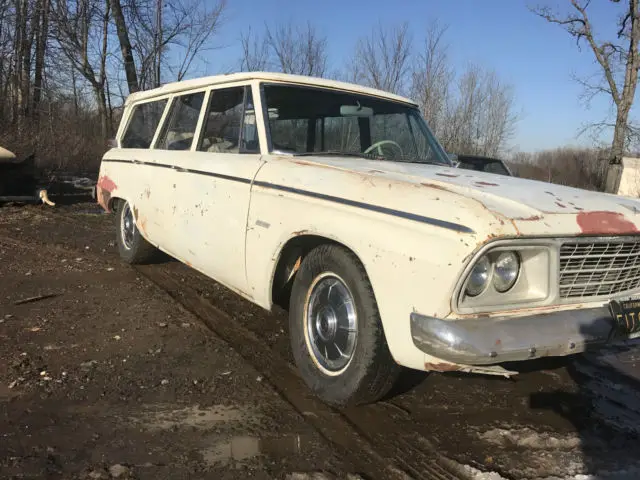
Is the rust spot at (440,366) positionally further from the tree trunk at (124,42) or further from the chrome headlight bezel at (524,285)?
the tree trunk at (124,42)

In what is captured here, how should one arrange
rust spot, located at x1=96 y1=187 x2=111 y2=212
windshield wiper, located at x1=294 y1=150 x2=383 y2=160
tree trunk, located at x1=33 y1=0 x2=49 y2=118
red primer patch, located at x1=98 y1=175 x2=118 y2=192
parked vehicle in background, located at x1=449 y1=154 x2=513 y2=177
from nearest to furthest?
windshield wiper, located at x1=294 y1=150 x2=383 y2=160 < red primer patch, located at x1=98 y1=175 x2=118 y2=192 < rust spot, located at x1=96 y1=187 x2=111 y2=212 < parked vehicle in background, located at x1=449 y1=154 x2=513 y2=177 < tree trunk, located at x1=33 y1=0 x2=49 y2=118

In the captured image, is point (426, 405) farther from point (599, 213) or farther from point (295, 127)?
point (295, 127)

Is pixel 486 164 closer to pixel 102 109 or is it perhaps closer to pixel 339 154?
pixel 339 154

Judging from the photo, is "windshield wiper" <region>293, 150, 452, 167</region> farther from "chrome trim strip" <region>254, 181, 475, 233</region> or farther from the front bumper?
the front bumper

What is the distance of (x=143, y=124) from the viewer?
564cm

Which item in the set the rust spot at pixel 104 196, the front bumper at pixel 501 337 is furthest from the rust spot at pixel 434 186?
the rust spot at pixel 104 196

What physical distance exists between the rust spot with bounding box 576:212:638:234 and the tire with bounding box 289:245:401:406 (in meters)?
1.05

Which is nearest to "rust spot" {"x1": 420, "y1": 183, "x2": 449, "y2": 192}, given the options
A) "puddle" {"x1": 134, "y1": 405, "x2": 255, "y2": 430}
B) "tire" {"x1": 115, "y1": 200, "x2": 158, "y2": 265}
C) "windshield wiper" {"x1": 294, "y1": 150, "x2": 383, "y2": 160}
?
"windshield wiper" {"x1": 294, "y1": 150, "x2": 383, "y2": 160}

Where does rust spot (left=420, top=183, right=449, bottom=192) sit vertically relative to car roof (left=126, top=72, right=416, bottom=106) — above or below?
below

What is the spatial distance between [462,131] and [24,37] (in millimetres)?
18055

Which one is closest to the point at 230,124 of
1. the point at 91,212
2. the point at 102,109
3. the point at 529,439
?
the point at 529,439

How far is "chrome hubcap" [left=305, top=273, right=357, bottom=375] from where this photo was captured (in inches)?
110

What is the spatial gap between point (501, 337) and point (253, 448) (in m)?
1.29

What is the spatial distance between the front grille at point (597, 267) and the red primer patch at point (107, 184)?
488 cm
